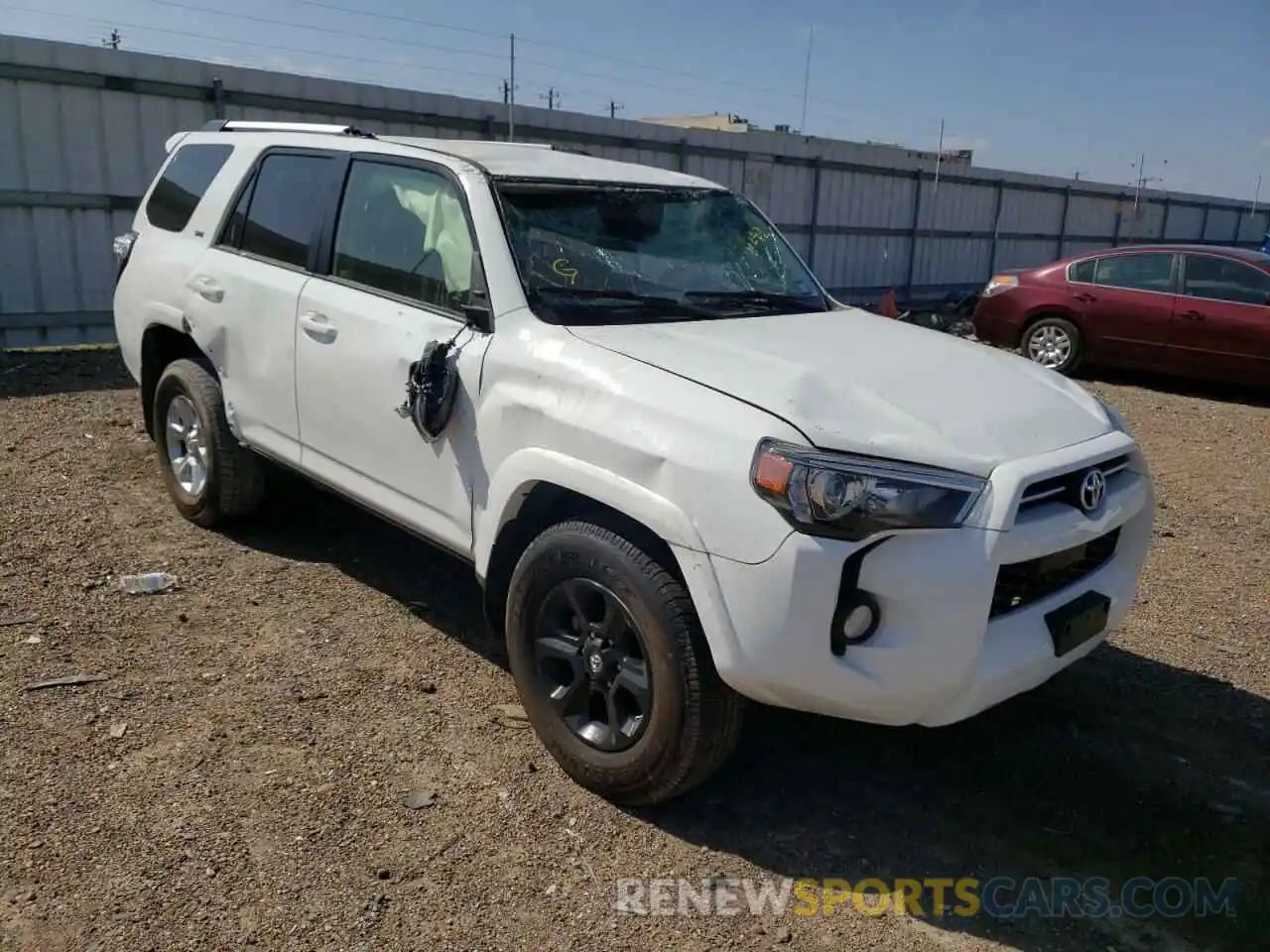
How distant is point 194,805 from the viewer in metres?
3.08

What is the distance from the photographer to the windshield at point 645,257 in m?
3.54

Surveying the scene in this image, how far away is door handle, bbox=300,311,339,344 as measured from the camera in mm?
4008

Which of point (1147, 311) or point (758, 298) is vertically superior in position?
point (758, 298)

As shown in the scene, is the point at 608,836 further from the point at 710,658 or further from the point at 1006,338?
the point at 1006,338

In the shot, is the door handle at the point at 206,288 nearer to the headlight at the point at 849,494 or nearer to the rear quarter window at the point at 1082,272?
the headlight at the point at 849,494

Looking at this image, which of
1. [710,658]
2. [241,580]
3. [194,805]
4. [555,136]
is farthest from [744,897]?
[555,136]

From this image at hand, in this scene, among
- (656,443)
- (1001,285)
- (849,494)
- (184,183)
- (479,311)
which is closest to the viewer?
(849,494)

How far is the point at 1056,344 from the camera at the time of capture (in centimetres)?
1172

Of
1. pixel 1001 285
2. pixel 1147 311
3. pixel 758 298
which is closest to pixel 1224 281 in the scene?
pixel 1147 311

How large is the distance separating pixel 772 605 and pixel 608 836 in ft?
3.07

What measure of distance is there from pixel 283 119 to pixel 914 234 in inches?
466

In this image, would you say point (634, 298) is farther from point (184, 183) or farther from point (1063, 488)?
point (184, 183)

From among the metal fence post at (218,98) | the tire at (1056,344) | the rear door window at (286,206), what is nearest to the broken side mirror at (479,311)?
the rear door window at (286,206)

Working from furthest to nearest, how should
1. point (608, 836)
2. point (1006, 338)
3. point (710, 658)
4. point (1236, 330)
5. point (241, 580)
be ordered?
point (1006, 338) → point (1236, 330) → point (241, 580) → point (608, 836) → point (710, 658)
